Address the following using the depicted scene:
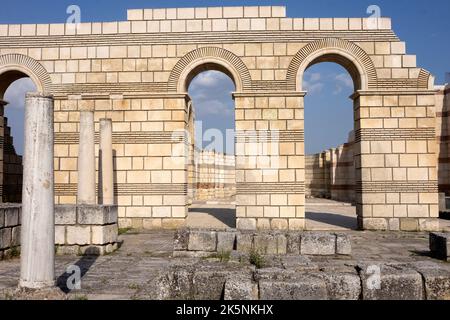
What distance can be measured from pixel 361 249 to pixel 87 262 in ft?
17.6

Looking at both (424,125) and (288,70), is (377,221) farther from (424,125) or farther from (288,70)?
(288,70)

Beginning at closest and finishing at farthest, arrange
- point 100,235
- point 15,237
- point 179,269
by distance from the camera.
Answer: point 179,269 → point 15,237 → point 100,235

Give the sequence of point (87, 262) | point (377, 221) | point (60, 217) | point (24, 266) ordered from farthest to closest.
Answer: point (377, 221) < point (60, 217) < point (87, 262) < point (24, 266)

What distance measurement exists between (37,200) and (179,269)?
183 centimetres

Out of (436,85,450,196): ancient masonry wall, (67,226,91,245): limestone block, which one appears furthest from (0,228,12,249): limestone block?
(436,85,450,196): ancient masonry wall

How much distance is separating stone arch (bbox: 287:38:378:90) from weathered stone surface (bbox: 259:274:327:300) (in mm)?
7999

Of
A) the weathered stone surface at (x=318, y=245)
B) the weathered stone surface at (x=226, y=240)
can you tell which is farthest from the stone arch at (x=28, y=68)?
the weathered stone surface at (x=318, y=245)

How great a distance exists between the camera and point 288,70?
11672 millimetres

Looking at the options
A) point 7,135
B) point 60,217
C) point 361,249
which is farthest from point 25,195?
point 7,135

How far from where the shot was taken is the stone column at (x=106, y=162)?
34.9ft

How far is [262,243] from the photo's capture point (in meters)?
7.59

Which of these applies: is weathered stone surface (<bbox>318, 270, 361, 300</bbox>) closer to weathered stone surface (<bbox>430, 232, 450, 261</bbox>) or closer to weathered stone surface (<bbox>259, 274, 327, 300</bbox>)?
→ weathered stone surface (<bbox>259, 274, 327, 300</bbox>)

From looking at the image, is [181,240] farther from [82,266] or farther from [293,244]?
[293,244]

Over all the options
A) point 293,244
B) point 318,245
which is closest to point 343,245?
point 318,245
